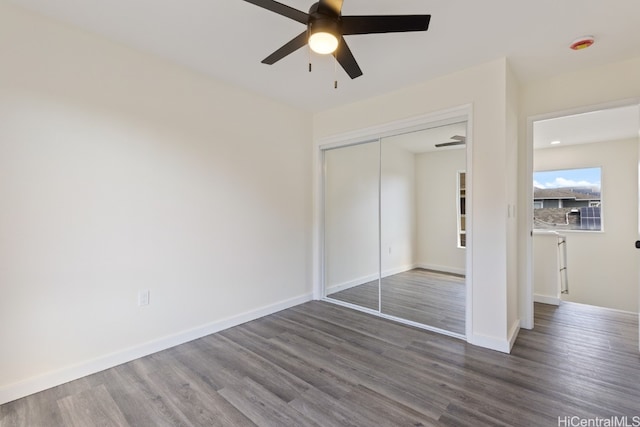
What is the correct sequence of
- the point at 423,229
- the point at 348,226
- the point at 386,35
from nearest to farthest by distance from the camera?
the point at 386,35, the point at 423,229, the point at 348,226

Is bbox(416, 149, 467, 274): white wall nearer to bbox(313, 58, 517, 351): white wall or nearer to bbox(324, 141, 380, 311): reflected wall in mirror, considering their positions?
bbox(313, 58, 517, 351): white wall

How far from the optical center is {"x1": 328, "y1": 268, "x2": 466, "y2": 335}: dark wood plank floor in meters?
3.09

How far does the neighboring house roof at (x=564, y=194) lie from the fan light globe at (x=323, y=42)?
18.1 ft

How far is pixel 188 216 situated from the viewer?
270 cm

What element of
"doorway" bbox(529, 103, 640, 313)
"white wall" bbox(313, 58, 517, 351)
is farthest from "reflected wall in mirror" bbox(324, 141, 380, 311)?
"doorway" bbox(529, 103, 640, 313)

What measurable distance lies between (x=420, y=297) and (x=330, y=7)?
10.4 ft

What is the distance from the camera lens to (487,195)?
8.39ft

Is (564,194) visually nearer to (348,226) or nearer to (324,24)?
(348,226)

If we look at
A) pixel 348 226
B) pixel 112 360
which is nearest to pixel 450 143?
pixel 348 226

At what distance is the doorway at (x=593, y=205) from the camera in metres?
4.78

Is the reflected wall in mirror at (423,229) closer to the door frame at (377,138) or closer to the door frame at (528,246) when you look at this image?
the door frame at (377,138)

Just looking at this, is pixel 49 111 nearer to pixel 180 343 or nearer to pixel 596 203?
pixel 180 343

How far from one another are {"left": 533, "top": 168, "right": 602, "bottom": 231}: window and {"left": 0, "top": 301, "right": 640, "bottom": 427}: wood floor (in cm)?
310

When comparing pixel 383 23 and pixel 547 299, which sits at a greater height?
pixel 383 23
